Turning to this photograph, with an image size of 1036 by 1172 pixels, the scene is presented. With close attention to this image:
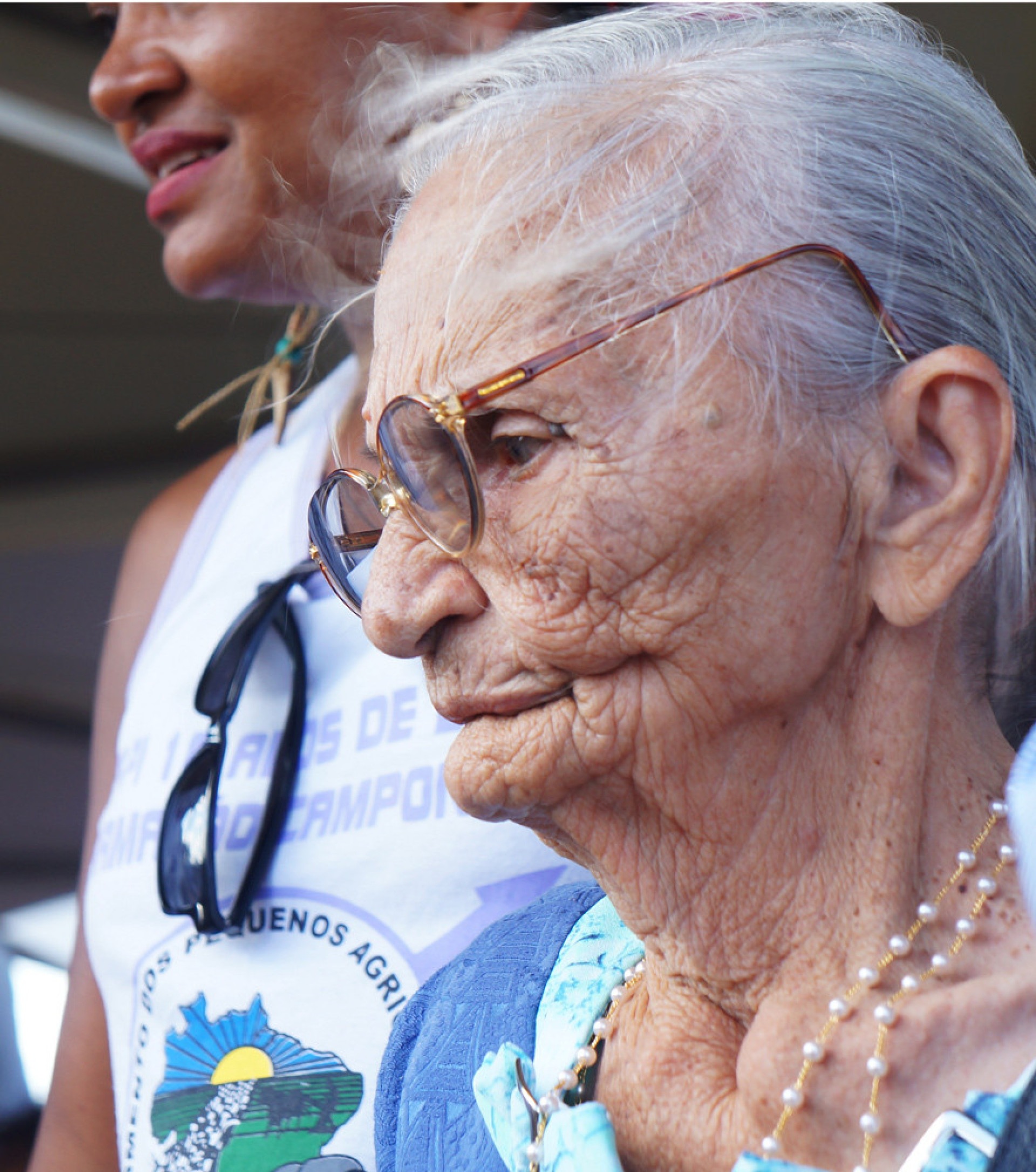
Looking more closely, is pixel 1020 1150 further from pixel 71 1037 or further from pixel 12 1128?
pixel 12 1128

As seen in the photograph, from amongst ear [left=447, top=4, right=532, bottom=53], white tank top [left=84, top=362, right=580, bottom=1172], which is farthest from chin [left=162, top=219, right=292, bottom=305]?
ear [left=447, top=4, right=532, bottom=53]

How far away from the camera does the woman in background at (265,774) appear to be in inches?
51.4

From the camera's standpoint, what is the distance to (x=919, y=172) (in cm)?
92

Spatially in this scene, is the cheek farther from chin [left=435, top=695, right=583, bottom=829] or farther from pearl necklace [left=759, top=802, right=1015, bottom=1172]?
pearl necklace [left=759, top=802, right=1015, bottom=1172]

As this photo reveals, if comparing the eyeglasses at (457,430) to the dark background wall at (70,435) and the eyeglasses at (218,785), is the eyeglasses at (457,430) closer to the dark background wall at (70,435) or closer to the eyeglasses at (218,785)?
the eyeglasses at (218,785)

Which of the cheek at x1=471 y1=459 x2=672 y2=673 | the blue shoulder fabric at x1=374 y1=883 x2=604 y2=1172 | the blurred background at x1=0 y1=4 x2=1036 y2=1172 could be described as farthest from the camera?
the blurred background at x1=0 y1=4 x2=1036 y2=1172

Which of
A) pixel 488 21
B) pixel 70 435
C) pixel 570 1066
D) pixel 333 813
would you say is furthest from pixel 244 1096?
pixel 70 435

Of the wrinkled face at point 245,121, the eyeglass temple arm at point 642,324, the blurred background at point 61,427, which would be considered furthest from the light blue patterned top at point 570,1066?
the blurred background at point 61,427

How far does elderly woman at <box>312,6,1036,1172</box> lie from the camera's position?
2.81 ft

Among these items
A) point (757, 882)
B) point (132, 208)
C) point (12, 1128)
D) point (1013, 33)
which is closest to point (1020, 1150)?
point (757, 882)

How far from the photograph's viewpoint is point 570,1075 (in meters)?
1.01

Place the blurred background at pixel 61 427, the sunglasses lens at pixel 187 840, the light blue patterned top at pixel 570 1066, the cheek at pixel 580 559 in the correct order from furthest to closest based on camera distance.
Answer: the blurred background at pixel 61 427 → the sunglasses lens at pixel 187 840 → the cheek at pixel 580 559 → the light blue patterned top at pixel 570 1066

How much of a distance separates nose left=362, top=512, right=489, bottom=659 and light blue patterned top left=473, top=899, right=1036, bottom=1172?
0.37 m

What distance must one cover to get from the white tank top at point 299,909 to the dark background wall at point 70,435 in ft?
5.21
